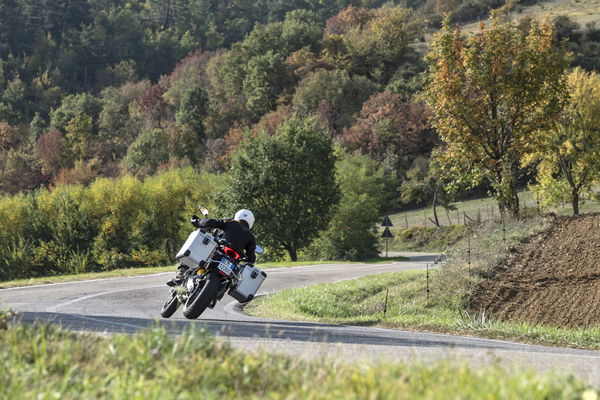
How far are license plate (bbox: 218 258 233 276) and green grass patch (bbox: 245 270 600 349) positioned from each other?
3.80m

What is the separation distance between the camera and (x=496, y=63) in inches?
1153

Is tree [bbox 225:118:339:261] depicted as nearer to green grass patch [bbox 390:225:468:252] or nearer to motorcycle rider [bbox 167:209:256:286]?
green grass patch [bbox 390:225:468:252]

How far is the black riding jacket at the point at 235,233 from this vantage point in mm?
12613

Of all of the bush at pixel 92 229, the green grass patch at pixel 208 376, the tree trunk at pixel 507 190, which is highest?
the green grass patch at pixel 208 376

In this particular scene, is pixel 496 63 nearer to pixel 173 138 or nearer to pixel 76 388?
pixel 76 388

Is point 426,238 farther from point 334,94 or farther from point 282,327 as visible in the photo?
point 282,327

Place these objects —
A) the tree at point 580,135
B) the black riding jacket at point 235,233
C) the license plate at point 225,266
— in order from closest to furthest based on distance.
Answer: the license plate at point 225,266 → the black riding jacket at point 235,233 → the tree at point 580,135

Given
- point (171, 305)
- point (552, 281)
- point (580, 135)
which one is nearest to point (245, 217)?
point (171, 305)

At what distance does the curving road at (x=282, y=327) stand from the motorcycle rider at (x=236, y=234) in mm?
1057

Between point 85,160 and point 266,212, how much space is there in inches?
2997

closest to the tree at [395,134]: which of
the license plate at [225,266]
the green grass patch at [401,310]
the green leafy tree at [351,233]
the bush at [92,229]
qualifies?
the green leafy tree at [351,233]

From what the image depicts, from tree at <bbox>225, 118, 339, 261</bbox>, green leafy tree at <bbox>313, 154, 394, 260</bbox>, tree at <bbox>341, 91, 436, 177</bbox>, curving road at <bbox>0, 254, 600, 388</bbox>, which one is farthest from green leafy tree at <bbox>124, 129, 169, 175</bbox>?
curving road at <bbox>0, 254, 600, 388</bbox>

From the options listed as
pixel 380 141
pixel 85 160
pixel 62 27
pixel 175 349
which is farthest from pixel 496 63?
pixel 62 27

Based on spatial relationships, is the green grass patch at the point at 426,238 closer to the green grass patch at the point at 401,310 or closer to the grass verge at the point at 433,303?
the grass verge at the point at 433,303
